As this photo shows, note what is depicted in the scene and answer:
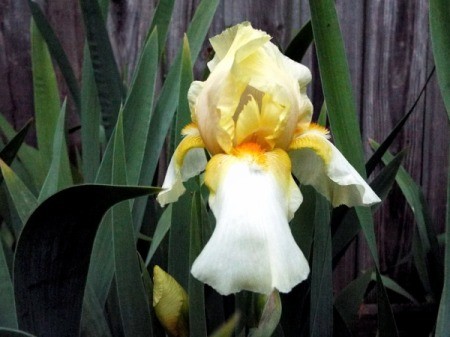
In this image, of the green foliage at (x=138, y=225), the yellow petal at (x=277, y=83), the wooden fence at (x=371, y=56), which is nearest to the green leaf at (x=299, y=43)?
the green foliage at (x=138, y=225)

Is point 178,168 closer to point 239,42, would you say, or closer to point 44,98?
point 239,42

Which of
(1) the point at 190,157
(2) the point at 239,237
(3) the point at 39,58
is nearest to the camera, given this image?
(2) the point at 239,237

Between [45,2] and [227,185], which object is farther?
[45,2]

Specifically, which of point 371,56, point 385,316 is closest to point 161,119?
point 385,316

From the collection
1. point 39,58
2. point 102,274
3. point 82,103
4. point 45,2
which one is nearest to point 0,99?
point 45,2

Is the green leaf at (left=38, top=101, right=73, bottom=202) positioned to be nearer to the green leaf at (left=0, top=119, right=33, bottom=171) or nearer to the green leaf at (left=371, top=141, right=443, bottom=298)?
the green leaf at (left=0, top=119, right=33, bottom=171)

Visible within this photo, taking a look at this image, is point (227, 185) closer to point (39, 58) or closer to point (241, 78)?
point (241, 78)
